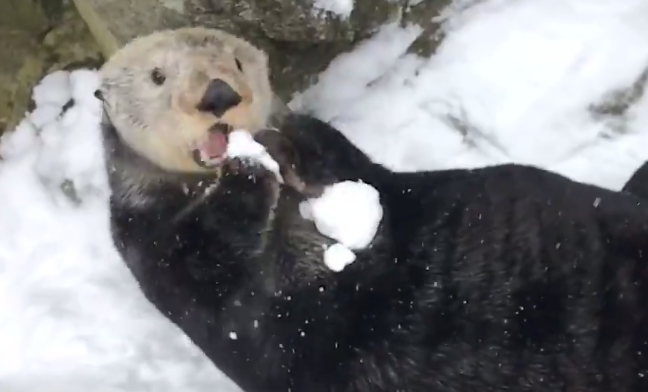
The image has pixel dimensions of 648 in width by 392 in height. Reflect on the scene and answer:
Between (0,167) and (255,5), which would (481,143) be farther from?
(0,167)

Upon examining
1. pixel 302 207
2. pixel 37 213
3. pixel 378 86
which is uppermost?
pixel 37 213

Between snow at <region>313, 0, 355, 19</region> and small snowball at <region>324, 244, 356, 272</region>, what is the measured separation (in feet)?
3.26

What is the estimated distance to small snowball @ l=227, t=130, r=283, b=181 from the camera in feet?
6.69

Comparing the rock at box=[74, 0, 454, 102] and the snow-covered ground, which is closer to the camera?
the rock at box=[74, 0, 454, 102]

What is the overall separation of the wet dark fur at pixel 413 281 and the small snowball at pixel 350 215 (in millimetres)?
44

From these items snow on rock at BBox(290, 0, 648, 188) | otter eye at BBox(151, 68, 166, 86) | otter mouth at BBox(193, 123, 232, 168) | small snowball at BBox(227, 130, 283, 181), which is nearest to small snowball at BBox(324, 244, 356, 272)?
small snowball at BBox(227, 130, 283, 181)

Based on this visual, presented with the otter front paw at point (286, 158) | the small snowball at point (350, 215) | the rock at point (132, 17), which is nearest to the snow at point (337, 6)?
the rock at point (132, 17)

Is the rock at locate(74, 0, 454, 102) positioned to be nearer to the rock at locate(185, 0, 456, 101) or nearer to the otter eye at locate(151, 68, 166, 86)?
the rock at locate(185, 0, 456, 101)

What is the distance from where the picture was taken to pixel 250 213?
7.02 feet

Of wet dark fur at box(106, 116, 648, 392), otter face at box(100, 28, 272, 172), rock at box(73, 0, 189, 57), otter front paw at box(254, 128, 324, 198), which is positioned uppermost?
rock at box(73, 0, 189, 57)

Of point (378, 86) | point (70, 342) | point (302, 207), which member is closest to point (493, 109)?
point (378, 86)

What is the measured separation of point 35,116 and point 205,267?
1.46 metres

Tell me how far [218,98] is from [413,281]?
63 cm

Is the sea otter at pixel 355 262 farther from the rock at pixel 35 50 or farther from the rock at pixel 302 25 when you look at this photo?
the rock at pixel 35 50
